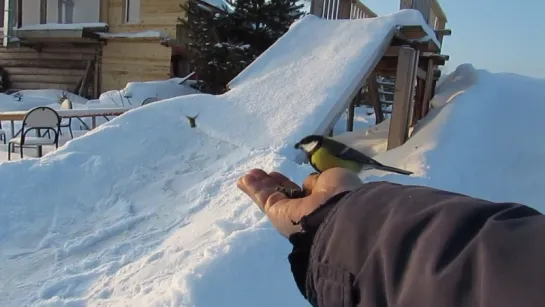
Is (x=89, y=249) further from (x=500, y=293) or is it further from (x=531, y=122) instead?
(x=531, y=122)

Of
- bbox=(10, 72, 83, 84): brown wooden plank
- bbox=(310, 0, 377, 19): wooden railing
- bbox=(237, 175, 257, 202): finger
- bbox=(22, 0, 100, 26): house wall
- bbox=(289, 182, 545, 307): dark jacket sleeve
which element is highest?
bbox=(22, 0, 100, 26): house wall

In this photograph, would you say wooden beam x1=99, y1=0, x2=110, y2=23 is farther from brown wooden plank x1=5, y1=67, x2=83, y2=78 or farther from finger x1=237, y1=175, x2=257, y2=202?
finger x1=237, y1=175, x2=257, y2=202

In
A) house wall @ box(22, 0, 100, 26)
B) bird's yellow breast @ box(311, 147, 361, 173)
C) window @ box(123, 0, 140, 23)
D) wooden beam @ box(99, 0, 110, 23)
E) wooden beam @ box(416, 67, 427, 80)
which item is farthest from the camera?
house wall @ box(22, 0, 100, 26)

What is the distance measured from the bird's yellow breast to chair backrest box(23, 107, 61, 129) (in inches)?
185

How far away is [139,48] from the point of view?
12.9m

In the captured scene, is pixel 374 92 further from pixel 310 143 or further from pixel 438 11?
pixel 310 143

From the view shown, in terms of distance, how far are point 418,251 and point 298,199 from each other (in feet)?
1.74

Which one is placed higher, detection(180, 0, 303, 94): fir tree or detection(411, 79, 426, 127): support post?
detection(180, 0, 303, 94): fir tree

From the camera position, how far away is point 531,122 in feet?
13.9

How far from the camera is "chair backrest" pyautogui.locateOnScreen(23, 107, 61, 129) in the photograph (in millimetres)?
6092

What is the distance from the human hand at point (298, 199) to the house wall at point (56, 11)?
14.4 meters

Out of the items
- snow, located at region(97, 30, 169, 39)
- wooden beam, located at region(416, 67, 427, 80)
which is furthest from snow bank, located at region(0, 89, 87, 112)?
wooden beam, located at region(416, 67, 427, 80)

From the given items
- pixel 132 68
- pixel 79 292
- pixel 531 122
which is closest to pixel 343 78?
pixel 531 122

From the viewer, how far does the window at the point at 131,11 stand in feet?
43.3
